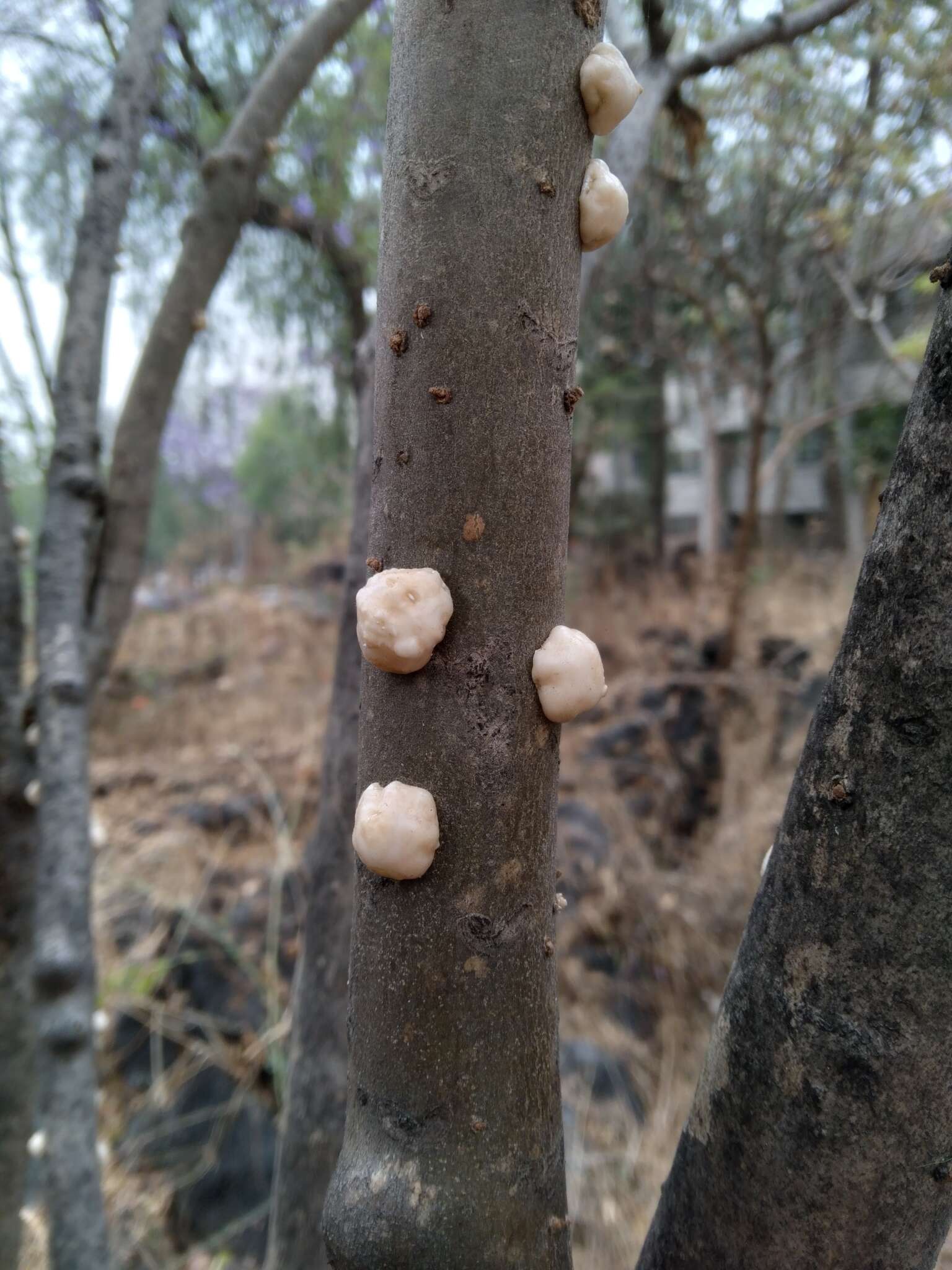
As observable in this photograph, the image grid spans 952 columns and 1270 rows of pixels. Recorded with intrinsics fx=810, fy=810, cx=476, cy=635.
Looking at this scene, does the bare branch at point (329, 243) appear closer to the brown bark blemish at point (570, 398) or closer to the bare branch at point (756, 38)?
the bare branch at point (756, 38)

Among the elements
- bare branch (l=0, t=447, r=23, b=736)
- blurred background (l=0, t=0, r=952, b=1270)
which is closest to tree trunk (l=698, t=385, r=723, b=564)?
blurred background (l=0, t=0, r=952, b=1270)

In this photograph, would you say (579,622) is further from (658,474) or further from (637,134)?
(637,134)

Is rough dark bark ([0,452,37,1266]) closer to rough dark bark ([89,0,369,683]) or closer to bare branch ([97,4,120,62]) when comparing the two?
rough dark bark ([89,0,369,683])

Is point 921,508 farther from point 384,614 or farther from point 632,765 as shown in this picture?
point 632,765

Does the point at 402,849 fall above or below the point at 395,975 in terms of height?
above

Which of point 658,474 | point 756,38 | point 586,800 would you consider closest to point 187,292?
point 756,38

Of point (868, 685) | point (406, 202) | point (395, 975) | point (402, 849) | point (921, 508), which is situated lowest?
point (395, 975)

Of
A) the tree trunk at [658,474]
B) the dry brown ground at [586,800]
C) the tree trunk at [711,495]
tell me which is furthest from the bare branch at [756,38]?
the tree trunk at [658,474]

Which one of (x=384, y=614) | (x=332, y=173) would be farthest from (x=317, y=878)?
(x=332, y=173)
